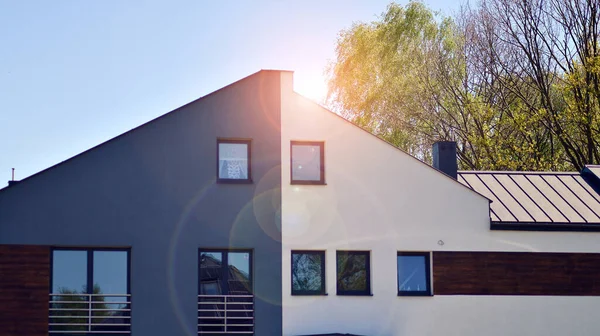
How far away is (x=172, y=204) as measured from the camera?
1675 centimetres

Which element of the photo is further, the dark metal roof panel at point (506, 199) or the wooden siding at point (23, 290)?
the dark metal roof panel at point (506, 199)

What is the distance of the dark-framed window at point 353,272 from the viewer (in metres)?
17.2

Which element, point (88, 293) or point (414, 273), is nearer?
point (88, 293)

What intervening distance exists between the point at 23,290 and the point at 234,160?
4791 millimetres

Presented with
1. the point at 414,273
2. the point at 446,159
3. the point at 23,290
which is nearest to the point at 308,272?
→ the point at 414,273

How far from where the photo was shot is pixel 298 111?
57.6 feet

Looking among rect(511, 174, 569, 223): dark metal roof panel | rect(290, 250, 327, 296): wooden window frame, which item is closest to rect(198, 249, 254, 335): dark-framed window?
rect(290, 250, 327, 296): wooden window frame

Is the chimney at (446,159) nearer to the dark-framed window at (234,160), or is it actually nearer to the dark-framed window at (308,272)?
the dark-framed window at (308,272)

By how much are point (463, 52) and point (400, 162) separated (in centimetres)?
1481

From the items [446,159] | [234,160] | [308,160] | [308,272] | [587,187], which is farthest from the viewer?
[587,187]

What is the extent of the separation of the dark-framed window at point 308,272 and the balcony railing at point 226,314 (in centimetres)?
104

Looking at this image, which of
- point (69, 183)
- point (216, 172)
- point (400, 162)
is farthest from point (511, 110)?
point (69, 183)

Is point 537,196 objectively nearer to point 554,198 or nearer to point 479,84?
point 554,198

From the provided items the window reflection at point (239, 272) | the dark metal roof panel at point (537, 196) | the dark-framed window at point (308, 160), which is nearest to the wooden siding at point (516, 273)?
the dark metal roof panel at point (537, 196)
